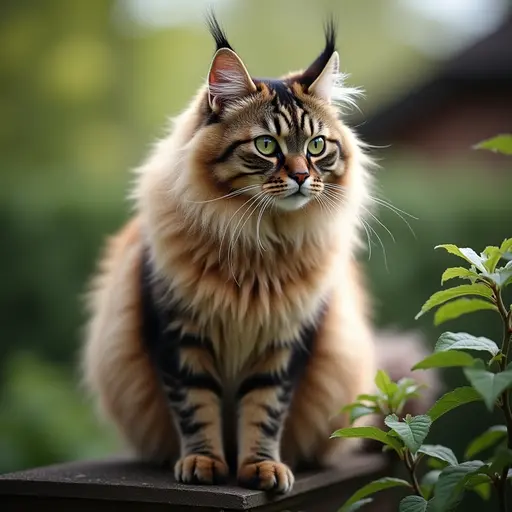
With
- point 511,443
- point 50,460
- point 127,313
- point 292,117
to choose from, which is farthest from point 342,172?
point 50,460

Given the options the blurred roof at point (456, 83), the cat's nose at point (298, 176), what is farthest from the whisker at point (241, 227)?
the blurred roof at point (456, 83)

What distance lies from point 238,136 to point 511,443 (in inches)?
49.3

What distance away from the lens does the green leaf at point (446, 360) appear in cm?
181

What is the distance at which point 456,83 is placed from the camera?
9711mm

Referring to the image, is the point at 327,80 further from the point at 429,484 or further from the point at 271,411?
the point at 429,484

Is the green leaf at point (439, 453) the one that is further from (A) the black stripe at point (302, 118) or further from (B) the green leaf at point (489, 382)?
(A) the black stripe at point (302, 118)

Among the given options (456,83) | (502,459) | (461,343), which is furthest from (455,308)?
(456,83)

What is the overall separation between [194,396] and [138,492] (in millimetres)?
375

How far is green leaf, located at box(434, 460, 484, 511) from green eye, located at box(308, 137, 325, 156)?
114 cm

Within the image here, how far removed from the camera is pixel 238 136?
2.63 meters

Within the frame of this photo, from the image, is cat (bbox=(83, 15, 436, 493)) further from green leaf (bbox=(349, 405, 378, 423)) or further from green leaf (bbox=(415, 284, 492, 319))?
green leaf (bbox=(415, 284, 492, 319))

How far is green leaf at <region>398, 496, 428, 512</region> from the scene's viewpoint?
2.02 meters

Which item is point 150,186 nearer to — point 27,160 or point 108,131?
point 27,160

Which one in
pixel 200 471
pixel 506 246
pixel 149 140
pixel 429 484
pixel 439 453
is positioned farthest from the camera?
pixel 149 140
